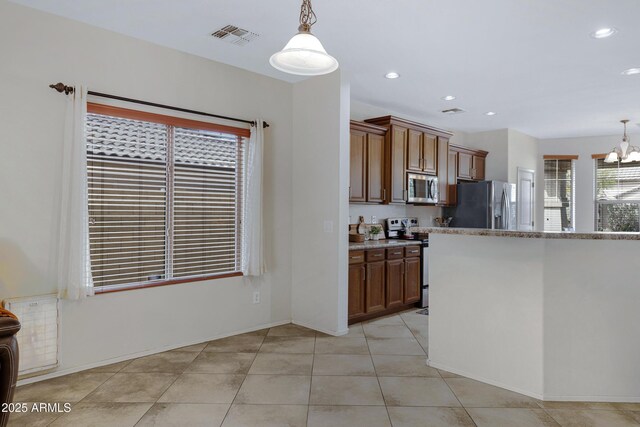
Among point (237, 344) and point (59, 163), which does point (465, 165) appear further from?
point (59, 163)

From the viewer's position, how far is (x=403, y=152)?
5.37 m

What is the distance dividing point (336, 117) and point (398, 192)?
1.61 meters

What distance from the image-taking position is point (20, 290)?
2885 mm

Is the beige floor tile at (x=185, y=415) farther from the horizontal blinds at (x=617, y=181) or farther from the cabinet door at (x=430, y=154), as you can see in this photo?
the horizontal blinds at (x=617, y=181)

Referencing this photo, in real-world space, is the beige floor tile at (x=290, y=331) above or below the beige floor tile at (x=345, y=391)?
above

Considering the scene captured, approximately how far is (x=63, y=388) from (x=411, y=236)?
4.33 m

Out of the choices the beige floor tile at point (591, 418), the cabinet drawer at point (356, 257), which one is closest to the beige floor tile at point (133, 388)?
the cabinet drawer at point (356, 257)

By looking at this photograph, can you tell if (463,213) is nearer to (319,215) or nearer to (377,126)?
(377,126)

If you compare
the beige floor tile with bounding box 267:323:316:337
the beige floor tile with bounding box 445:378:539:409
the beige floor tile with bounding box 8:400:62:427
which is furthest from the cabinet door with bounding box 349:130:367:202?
the beige floor tile with bounding box 8:400:62:427

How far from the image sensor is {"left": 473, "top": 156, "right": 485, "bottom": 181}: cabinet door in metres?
6.92

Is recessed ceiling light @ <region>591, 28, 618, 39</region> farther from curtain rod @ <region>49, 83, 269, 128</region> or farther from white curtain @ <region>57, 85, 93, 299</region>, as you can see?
white curtain @ <region>57, 85, 93, 299</region>

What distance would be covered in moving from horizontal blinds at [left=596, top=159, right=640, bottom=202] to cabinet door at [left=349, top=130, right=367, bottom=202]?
5162mm

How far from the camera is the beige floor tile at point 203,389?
106 inches

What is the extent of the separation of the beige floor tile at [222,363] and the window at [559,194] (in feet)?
21.4
